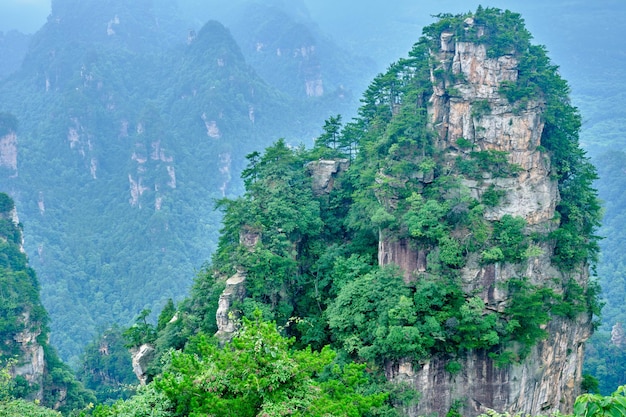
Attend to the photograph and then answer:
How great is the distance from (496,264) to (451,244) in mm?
1530

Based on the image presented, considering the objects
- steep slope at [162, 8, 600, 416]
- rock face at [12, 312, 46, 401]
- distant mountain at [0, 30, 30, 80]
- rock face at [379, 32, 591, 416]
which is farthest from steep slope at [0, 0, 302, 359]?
rock face at [379, 32, 591, 416]

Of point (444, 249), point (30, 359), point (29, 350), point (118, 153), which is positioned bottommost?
point (30, 359)

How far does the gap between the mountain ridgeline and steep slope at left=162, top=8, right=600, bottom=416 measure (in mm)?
55

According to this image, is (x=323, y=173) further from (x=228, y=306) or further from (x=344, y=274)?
(x=228, y=306)

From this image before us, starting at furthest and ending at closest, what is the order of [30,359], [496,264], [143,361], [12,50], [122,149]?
[12,50], [122,149], [30,359], [143,361], [496,264]

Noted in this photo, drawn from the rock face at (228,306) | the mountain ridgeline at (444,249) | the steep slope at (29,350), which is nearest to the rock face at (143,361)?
the mountain ridgeline at (444,249)

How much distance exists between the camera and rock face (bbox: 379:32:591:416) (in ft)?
66.1

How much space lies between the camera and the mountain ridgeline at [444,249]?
65.4 feet

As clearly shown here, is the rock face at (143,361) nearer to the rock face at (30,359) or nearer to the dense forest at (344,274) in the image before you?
the dense forest at (344,274)

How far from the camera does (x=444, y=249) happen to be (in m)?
20.5

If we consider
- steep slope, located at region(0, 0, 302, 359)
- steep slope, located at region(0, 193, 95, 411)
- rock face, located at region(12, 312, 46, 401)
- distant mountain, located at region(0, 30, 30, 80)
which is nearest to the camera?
steep slope, located at region(0, 193, 95, 411)

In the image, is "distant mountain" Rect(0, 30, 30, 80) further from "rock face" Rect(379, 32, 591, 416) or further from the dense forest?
"rock face" Rect(379, 32, 591, 416)

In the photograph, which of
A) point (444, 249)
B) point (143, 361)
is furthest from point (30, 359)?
point (444, 249)

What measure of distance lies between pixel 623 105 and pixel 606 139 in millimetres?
10605
